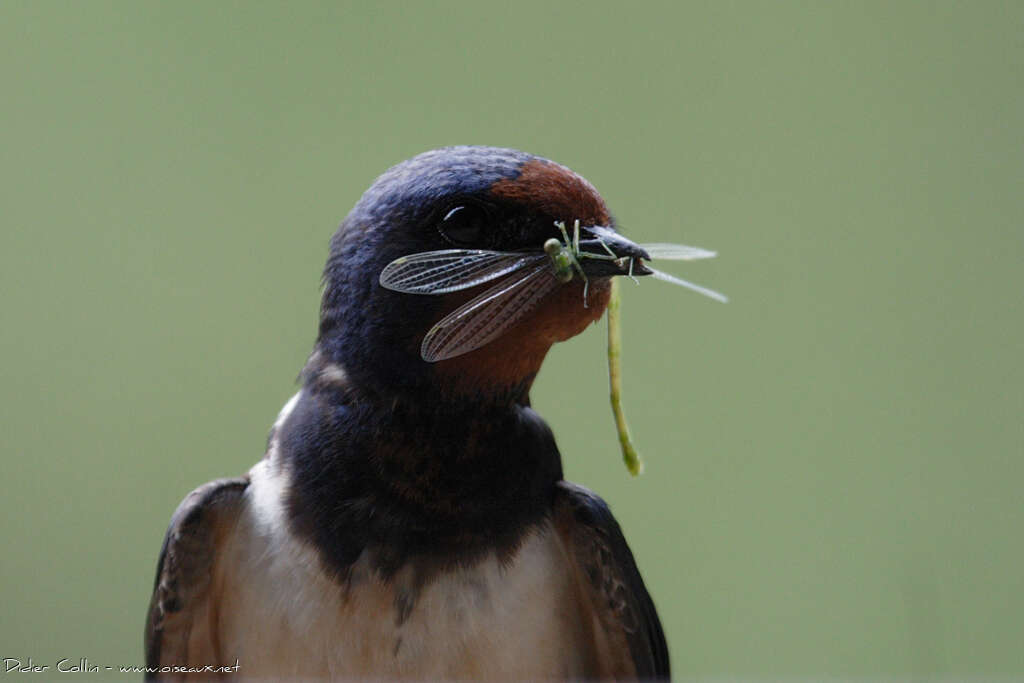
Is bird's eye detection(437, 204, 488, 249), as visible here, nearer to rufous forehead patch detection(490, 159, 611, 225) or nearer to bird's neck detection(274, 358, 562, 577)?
rufous forehead patch detection(490, 159, 611, 225)

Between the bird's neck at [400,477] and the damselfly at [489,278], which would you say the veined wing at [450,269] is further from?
the bird's neck at [400,477]

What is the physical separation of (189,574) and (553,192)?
2.29 ft

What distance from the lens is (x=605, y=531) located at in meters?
1.45

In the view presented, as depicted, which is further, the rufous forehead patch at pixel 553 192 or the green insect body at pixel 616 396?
the green insect body at pixel 616 396

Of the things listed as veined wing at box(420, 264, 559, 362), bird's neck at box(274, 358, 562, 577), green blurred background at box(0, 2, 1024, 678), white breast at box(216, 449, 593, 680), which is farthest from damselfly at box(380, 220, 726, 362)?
green blurred background at box(0, 2, 1024, 678)

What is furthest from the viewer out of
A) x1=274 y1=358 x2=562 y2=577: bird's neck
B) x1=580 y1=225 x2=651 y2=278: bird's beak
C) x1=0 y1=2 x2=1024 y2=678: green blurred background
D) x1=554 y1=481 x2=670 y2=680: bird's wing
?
x1=0 y1=2 x2=1024 y2=678: green blurred background

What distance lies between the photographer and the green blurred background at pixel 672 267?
7.23 feet

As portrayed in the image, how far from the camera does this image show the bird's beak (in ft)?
3.99

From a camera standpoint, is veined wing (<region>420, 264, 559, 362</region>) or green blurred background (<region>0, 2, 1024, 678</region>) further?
green blurred background (<region>0, 2, 1024, 678</region>)

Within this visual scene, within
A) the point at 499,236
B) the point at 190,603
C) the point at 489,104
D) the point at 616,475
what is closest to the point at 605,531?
the point at 499,236

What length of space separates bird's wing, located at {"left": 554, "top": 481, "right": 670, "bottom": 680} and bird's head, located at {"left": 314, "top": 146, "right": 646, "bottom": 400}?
202 mm

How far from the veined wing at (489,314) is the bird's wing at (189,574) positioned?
383 mm

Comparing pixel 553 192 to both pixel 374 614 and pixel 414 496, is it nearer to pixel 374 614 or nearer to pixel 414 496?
pixel 414 496

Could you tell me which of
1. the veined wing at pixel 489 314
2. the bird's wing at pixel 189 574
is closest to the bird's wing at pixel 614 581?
the veined wing at pixel 489 314
